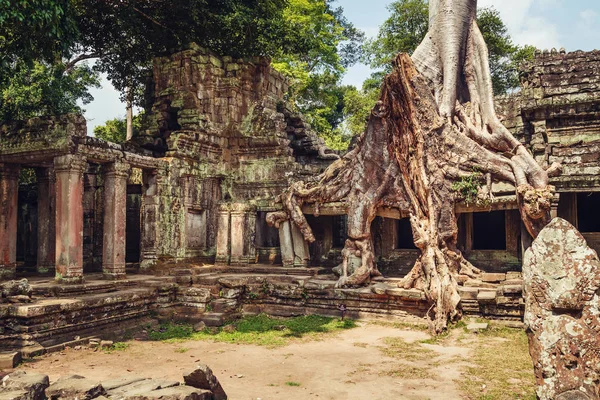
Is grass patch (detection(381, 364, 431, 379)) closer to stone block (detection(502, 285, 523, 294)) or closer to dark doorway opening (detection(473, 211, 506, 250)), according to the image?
stone block (detection(502, 285, 523, 294))

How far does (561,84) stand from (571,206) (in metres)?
3.72

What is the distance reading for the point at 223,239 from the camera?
13.9m

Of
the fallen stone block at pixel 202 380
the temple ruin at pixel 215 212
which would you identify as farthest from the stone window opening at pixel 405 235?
the fallen stone block at pixel 202 380

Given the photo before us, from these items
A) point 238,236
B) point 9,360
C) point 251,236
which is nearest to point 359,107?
point 251,236

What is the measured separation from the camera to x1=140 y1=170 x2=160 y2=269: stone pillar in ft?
43.1

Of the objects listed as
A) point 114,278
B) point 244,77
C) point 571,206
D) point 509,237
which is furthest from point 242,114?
point 571,206

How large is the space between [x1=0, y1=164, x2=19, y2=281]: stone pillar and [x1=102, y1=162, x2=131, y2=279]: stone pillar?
2.18m

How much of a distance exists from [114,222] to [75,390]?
653cm

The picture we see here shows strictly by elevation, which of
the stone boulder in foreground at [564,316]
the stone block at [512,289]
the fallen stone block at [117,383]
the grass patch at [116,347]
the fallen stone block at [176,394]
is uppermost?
the stone boulder in foreground at [564,316]

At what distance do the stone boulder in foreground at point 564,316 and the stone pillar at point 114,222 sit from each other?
898cm

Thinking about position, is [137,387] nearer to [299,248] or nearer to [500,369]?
[500,369]

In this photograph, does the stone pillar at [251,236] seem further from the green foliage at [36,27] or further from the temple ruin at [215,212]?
the green foliage at [36,27]

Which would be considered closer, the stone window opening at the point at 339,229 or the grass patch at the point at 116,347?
the grass patch at the point at 116,347

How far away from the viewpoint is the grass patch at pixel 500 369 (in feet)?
19.0
